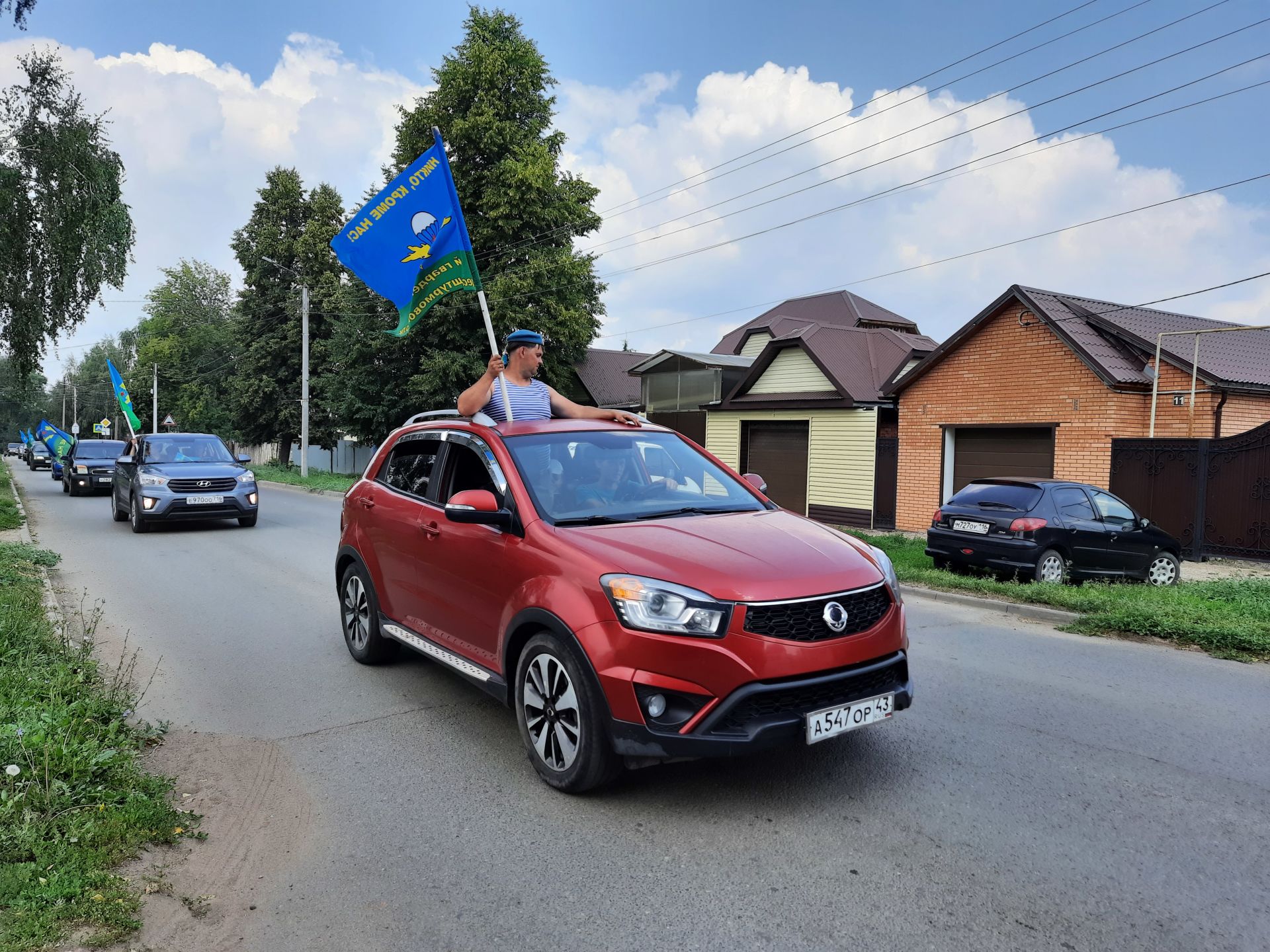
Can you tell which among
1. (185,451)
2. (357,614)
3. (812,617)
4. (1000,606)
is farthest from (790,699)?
(185,451)

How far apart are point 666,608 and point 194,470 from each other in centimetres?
1349

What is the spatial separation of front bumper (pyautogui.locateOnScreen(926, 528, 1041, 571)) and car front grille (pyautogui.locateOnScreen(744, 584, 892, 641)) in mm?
7307

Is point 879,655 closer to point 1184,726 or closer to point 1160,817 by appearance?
point 1160,817

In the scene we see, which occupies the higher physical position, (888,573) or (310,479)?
(888,573)

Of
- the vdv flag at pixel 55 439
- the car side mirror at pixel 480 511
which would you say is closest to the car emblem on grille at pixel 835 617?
the car side mirror at pixel 480 511

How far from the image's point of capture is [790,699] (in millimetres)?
3588

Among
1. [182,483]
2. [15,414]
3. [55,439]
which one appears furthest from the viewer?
[15,414]

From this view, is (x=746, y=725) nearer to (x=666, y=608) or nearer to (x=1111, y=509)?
(x=666, y=608)

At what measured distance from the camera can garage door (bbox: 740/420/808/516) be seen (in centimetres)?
2147

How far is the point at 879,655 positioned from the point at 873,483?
16.4 metres

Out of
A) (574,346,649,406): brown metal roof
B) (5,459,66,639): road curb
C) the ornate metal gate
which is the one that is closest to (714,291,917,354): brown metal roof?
(574,346,649,406): brown metal roof

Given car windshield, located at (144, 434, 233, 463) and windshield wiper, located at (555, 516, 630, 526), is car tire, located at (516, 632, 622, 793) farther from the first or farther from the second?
car windshield, located at (144, 434, 233, 463)

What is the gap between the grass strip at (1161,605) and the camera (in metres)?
7.20

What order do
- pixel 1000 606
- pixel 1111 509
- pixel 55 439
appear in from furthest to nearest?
pixel 55 439
pixel 1111 509
pixel 1000 606
